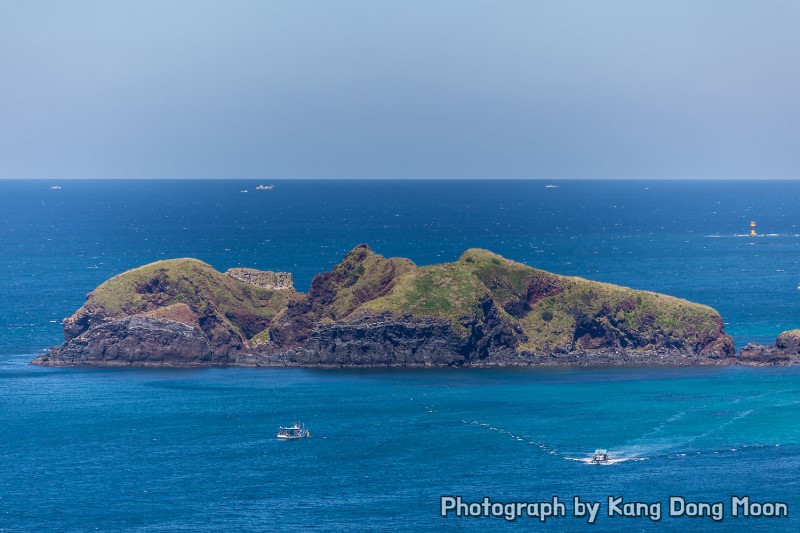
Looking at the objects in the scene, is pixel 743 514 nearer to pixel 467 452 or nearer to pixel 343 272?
pixel 467 452

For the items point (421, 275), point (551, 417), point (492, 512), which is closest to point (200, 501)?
point (492, 512)

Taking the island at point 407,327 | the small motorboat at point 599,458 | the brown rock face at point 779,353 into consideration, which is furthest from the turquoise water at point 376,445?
the island at point 407,327

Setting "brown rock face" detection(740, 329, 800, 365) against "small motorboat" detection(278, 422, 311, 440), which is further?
"brown rock face" detection(740, 329, 800, 365)

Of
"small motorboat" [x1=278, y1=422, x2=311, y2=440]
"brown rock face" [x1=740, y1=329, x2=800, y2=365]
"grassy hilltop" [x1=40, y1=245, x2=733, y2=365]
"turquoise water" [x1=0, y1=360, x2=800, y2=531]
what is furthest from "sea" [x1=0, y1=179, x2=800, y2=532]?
"grassy hilltop" [x1=40, y1=245, x2=733, y2=365]

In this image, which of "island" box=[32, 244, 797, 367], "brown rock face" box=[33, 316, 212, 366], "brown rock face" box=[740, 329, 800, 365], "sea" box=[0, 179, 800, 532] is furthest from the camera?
"brown rock face" box=[33, 316, 212, 366]

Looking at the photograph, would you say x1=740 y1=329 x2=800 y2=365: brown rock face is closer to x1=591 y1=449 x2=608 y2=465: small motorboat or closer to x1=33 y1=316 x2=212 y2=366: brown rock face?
x1=591 y1=449 x2=608 y2=465: small motorboat

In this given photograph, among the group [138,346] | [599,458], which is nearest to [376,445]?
[599,458]

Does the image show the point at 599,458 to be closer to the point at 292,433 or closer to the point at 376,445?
the point at 376,445

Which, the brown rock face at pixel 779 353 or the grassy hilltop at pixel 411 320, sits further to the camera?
the grassy hilltop at pixel 411 320

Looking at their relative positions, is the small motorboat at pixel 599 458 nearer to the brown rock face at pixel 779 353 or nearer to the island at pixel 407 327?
the island at pixel 407 327
